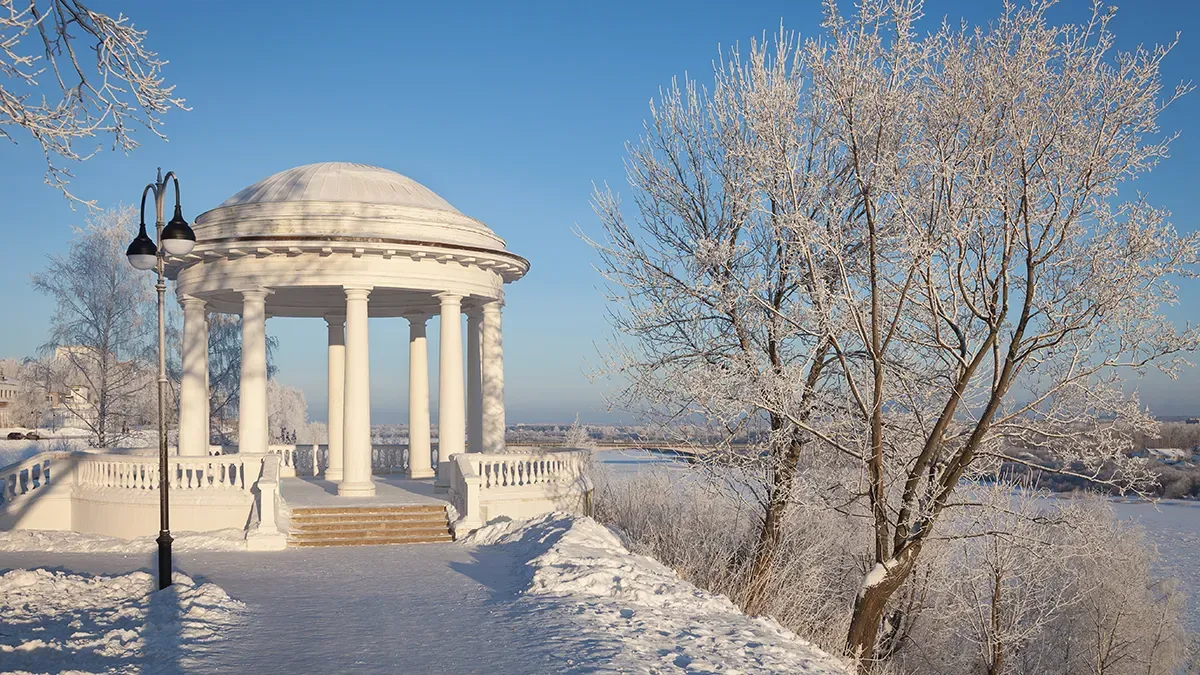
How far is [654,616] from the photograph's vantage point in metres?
10.6

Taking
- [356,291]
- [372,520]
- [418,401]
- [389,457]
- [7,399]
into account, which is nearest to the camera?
[372,520]

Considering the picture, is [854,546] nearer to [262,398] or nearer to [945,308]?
[945,308]

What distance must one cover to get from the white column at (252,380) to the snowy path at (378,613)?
425cm

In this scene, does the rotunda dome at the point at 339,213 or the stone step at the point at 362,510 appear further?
the rotunda dome at the point at 339,213

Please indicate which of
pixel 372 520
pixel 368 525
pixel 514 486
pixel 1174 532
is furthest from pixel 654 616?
Result: pixel 1174 532

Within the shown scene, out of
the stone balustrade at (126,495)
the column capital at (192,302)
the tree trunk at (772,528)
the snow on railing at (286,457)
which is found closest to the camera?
the tree trunk at (772,528)

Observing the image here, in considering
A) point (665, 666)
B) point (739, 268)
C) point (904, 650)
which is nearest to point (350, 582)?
point (665, 666)

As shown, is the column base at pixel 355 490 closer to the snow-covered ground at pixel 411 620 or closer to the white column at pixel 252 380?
the white column at pixel 252 380

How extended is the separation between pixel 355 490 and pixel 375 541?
10.8ft

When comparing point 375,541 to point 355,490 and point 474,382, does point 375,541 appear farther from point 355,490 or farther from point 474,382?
point 474,382

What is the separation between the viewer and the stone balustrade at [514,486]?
18.5 metres

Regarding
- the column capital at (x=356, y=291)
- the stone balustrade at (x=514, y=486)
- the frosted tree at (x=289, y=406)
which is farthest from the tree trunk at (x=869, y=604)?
the frosted tree at (x=289, y=406)

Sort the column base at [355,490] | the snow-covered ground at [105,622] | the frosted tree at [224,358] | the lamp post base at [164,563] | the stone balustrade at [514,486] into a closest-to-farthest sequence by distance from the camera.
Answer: the snow-covered ground at [105,622] → the lamp post base at [164,563] → the stone balustrade at [514,486] → the column base at [355,490] → the frosted tree at [224,358]

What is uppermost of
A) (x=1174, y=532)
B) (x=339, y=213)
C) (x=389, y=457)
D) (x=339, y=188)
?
(x=339, y=188)
